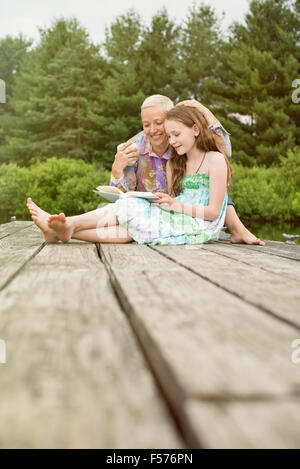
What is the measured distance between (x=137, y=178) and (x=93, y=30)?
62.8ft

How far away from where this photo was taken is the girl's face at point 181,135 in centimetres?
238

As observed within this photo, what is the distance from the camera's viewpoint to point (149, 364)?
56 centimetres

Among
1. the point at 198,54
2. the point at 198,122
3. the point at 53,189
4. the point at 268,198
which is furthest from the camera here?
the point at 198,54

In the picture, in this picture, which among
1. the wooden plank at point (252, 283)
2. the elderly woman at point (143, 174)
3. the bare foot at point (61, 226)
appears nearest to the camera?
the wooden plank at point (252, 283)

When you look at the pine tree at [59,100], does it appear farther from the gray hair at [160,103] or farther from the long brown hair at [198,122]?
the long brown hair at [198,122]

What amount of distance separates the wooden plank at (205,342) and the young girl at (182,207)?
44.4 inches

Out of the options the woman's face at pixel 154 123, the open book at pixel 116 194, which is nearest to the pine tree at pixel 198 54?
the woman's face at pixel 154 123

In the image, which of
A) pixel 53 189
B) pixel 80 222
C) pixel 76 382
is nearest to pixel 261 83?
pixel 53 189

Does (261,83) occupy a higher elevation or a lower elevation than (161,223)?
higher

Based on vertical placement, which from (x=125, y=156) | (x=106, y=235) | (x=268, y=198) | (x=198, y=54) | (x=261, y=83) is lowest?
(x=268, y=198)

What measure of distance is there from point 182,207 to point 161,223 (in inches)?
5.3

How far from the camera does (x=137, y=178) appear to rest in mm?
2928

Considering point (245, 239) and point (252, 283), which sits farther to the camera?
point (245, 239)

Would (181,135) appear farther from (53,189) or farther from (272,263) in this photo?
(53,189)
